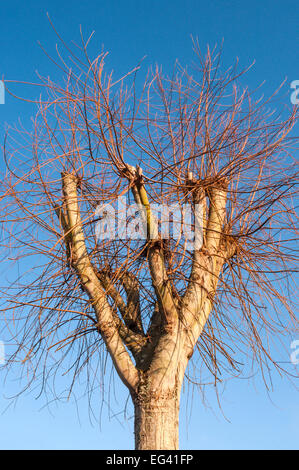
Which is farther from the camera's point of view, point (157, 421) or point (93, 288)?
point (93, 288)

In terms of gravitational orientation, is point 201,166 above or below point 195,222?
above

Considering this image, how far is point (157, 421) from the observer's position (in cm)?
323

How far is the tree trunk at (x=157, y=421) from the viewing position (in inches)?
126

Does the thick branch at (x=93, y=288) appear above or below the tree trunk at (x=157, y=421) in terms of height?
above

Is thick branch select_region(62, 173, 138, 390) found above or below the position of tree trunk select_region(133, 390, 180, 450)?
above

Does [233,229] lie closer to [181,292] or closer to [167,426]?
[181,292]

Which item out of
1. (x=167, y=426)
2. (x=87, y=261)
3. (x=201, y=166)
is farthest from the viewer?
(x=201, y=166)

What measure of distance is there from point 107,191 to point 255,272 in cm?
130

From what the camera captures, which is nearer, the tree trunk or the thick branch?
the tree trunk

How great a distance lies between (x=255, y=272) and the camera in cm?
404

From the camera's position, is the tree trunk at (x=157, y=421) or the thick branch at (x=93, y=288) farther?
the thick branch at (x=93, y=288)

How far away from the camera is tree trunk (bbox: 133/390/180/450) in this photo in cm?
320

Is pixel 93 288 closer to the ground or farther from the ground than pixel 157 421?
farther from the ground
